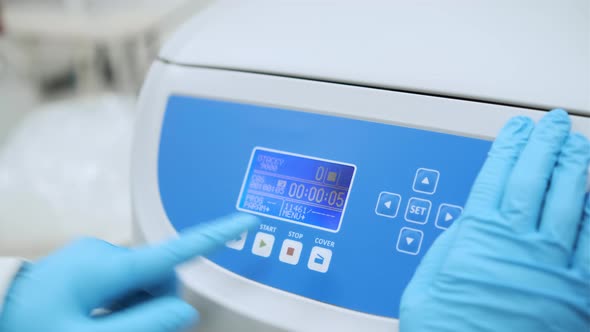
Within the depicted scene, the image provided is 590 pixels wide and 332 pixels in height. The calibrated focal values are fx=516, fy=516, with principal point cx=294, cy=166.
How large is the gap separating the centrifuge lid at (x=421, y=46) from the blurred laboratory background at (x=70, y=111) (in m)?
0.69

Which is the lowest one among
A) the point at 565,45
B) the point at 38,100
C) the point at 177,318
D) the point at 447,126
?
the point at 177,318

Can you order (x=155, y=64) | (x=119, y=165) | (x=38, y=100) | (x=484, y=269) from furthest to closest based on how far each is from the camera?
(x=38, y=100) < (x=119, y=165) < (x=155, y=64) < (x=484, y=269)

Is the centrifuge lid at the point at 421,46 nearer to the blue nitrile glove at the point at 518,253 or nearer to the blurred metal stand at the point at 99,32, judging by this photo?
the blue nitrile glove at the point at 518,253

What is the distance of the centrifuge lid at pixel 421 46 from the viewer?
514 mm

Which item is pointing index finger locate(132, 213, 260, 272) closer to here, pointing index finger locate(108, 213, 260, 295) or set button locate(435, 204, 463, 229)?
pointing index finger locate(108, 213, 260, 295)

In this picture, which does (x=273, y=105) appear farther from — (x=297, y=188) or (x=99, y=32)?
(x=99, y=32)

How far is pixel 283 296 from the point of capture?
0.53 metres

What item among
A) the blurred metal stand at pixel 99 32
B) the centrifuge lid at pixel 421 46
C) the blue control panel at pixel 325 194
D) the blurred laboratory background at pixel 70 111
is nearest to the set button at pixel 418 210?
the blue control panel at pixel 325 194

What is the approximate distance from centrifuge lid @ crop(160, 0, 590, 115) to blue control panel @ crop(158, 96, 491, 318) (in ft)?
0.18

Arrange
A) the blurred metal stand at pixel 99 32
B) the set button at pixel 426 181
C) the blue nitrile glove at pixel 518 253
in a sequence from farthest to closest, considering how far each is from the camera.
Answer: the blurred metal stand at pixel 99 32 → the set button at pixel 426 181 → the blue nitrile glove at pixel 518 253

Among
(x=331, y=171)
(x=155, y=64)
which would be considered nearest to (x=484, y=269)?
(x=331, y=171)

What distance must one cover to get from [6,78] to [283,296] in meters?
1.47

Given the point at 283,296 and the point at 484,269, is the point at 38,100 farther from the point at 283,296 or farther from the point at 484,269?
the point at 484,269

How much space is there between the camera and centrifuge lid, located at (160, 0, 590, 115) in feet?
1.69
